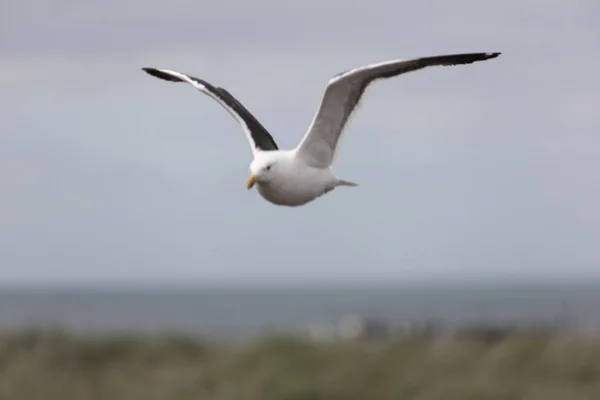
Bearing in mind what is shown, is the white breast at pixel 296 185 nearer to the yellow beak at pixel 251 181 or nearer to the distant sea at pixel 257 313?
the yellow beak at pixel 251 181

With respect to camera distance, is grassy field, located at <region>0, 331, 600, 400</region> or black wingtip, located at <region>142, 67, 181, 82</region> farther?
grassy field, located at <region>0, 331, 600, 400</region>

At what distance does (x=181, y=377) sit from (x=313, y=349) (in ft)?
4.95

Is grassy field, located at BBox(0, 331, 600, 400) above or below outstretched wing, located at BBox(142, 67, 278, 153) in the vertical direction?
below

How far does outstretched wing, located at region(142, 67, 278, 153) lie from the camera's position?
1100 centimetres

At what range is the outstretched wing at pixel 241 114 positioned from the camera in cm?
1100

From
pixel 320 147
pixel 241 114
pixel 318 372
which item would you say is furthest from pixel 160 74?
pixel 318 372

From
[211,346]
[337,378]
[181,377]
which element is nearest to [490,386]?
[337,378]

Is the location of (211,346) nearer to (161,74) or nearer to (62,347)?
(62,347)

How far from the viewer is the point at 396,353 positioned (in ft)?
49.6

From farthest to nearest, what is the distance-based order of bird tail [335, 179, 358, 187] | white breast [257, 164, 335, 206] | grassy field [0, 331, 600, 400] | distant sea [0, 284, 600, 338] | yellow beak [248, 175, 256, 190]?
distant sea [0, 284, 600, 338], grassy field [0, 331, 600, 400], bird tail [335, 179, 358, 187], white breast [257, 164, 335, 206], yellow beak [248, 175, 256, 190]

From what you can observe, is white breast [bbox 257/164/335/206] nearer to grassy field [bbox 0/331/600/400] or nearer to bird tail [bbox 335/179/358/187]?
bird tail [bbox 335/179/358/187]

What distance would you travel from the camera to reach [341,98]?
1027 centimetres

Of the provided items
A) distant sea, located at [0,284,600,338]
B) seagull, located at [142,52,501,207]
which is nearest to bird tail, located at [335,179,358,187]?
seagull, located at [142,52,501,207]

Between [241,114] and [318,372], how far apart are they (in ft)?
10.5
